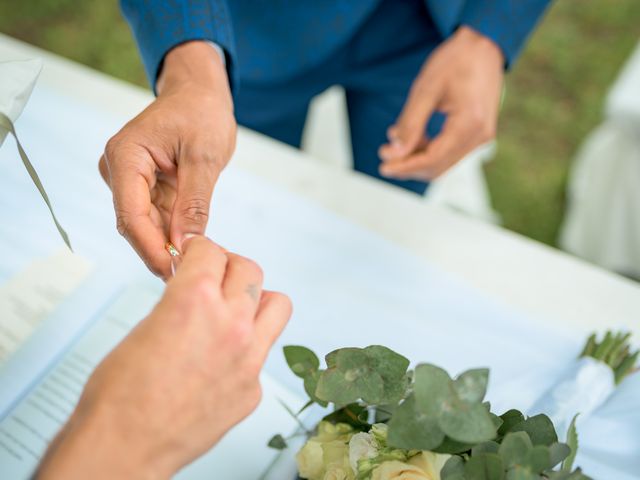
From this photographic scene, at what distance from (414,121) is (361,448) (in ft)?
1.60

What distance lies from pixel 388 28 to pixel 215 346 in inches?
26.3

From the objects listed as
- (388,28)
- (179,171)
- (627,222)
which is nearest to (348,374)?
(179,171)

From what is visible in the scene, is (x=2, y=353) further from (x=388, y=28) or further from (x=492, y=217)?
(x=492, y=217)

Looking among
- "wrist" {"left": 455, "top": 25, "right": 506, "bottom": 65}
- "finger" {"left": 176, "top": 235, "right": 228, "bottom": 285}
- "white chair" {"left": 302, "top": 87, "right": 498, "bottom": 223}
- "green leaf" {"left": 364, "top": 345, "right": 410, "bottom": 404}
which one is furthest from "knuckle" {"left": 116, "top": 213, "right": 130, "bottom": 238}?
"white chair" {"left": 302, "top": 87, "right": 498, "bottom": 223}

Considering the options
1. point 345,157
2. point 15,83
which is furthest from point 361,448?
point 345,157

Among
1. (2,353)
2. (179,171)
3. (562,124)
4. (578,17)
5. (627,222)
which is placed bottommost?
(2,353)

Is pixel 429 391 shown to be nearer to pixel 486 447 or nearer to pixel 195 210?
pixel 486 447

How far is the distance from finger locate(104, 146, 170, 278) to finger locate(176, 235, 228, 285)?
8 centimetres

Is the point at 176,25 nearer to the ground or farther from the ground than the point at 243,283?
farther from the ground

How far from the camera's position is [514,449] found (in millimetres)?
300

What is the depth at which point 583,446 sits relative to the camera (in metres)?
0.52

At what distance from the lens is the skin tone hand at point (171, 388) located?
0.25 m

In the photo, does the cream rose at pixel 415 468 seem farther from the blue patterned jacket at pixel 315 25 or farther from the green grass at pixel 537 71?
the green grass at pixel 537 71

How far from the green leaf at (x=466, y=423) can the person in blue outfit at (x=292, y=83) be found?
226 millimetres
